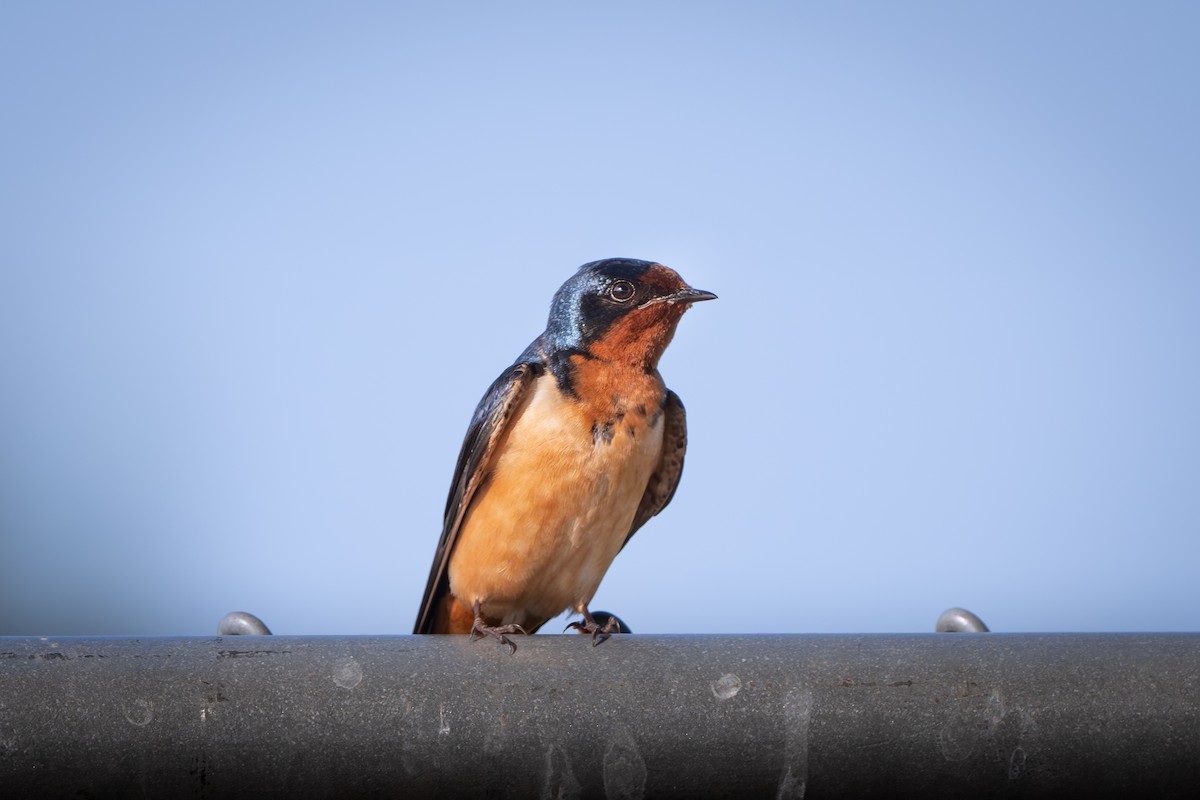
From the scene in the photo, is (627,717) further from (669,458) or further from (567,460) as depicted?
Answer: (669,458)

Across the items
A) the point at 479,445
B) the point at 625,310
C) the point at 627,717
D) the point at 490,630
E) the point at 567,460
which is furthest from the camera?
the point at 625,310

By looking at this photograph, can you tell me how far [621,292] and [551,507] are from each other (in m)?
0.63

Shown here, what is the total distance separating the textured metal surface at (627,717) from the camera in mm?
1649

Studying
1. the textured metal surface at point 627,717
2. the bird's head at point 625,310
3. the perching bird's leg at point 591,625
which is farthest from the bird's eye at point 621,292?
the textured metal surface at point 627,717

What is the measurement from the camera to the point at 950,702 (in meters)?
1.76

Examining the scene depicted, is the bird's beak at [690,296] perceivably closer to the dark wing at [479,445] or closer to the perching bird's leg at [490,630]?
the dark wing at [479,445]

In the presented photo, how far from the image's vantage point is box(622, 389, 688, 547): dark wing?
351 cm

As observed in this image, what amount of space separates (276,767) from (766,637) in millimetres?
678

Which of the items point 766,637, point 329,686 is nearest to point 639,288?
point 766,637

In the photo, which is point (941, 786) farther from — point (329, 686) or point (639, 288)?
point (639, 288)

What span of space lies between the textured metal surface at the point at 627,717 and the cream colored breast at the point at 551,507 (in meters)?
1.33

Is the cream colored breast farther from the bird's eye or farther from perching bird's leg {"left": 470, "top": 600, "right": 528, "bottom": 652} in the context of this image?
the bird's eye

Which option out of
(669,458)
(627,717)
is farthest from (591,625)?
(627,717)

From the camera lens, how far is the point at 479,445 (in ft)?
10.7
